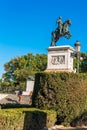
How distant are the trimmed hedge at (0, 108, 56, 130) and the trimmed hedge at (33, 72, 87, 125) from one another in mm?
772

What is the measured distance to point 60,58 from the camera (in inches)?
770

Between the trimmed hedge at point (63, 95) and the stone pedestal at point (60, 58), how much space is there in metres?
3.90

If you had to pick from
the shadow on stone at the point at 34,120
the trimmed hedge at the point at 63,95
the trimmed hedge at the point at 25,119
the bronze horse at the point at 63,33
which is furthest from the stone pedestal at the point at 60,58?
the shadow on stone at the point at 34,120

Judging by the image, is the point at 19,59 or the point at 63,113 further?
the point at 19,59

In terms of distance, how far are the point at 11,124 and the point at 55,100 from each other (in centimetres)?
563

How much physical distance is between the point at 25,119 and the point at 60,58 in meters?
9.15

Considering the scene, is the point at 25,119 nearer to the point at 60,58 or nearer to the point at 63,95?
the point at 63,95

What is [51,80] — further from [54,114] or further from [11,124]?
[11,124]

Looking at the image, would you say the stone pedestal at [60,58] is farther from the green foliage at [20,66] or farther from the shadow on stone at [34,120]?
the green foliage at [20,66]

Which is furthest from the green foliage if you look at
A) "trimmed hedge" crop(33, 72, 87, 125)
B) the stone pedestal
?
"trimmed hedge" crop(33, 72, 87, 125)

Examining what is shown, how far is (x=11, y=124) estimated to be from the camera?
9.44 meters

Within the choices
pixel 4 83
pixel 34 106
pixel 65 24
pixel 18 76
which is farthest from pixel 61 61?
pixel 4 83

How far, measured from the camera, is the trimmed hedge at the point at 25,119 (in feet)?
30.2

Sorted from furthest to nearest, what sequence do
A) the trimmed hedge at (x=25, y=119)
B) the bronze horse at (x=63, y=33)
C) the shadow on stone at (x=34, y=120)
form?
the bronze horse at (x=63, y=33) < the shadow on stone at (x=34, y=120) < the trimmed hedge at (x=25, y=119)
